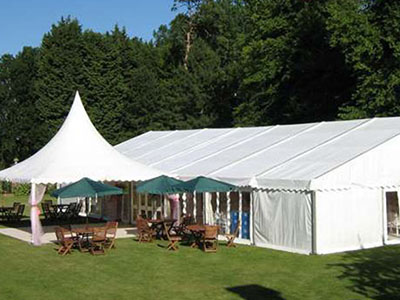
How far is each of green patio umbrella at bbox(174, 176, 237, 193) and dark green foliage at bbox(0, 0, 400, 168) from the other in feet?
37.6

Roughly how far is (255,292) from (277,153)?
7.58 metres

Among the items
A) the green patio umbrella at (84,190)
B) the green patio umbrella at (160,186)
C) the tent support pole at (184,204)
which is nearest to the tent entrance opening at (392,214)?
the green patio umbrella at (160,186)

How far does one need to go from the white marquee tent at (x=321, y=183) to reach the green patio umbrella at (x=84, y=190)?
3.23 meters

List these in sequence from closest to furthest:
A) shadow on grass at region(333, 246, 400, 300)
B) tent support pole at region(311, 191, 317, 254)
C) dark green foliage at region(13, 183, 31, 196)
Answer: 1. shadow on grass at region(333, 246, 400, 300)
2. tent support pole at region(311, 191, 317, 254)
3. dark green foliage at region(13, 183, 31, 196)

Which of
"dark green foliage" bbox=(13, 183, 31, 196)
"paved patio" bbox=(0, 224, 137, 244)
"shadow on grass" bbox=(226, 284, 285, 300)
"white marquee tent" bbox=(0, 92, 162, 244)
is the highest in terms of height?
"white marquee tent" bbox=(0, 92, 162, 244)

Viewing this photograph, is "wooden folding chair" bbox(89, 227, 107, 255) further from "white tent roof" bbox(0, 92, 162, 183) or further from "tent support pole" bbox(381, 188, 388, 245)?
"tent support pole" bbox(381, 188, 388, 245)

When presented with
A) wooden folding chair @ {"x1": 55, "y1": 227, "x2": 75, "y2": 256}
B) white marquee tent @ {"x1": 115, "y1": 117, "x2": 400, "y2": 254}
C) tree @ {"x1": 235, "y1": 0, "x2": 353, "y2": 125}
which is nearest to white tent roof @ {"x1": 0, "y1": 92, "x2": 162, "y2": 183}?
white marquee tent @ {"x1": 115, "y1": 117, "x2": 400, "y2": 254}

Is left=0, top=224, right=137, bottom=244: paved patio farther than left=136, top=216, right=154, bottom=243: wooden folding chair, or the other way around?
left=0, top=224, right=137, bottom=244: paved patio

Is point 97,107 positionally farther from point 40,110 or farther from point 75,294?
point 75,294

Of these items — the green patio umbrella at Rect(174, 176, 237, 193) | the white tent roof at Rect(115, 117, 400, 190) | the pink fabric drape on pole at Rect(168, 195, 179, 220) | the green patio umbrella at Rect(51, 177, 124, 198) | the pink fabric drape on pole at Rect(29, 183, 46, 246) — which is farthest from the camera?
the pink fabric drape on pole at Rect(168, 195, 179, 220)

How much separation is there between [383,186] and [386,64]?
1132 centimetres

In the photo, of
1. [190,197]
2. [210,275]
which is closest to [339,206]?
[210,275]

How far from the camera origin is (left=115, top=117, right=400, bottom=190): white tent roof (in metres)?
14.3

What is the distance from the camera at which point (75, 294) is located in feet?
32.1
